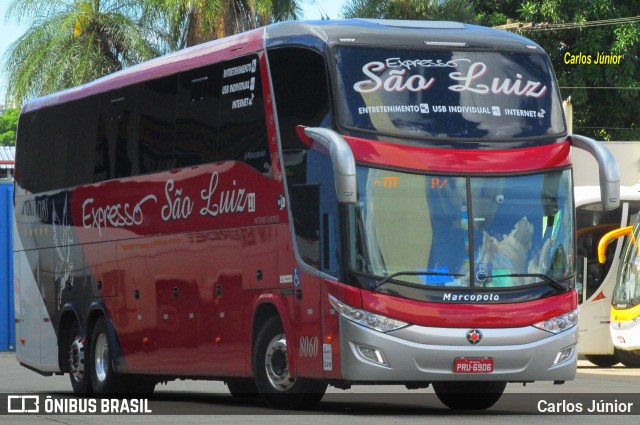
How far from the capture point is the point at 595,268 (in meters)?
30.4

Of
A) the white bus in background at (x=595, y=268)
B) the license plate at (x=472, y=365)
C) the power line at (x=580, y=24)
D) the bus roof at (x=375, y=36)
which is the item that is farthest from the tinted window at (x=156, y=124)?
the power line at (x=580, y=24)

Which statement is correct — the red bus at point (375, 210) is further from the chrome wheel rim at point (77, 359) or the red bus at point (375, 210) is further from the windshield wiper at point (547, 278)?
the chrome wheel rim at point (77, 359)

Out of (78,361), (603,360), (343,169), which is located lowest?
(603,360)

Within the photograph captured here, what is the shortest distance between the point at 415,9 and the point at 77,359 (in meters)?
25.7

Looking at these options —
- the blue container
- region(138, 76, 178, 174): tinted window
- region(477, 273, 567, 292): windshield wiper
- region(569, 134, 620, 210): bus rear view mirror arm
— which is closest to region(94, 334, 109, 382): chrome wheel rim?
region(138, 76, 178, 174): tinted window

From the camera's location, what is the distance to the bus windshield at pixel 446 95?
601 inches

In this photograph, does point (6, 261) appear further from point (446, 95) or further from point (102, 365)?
point (446, 95)

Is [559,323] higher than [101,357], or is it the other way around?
[559,323]

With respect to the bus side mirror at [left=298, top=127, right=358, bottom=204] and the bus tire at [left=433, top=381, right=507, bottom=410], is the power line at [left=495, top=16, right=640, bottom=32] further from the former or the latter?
the bus side mirror at [left=298, top=127, right=358, bottom=204]

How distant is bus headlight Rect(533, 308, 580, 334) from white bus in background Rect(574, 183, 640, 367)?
14.5m

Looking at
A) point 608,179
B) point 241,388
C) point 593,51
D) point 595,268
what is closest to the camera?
point 608,179

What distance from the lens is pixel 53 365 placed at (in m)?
21.8

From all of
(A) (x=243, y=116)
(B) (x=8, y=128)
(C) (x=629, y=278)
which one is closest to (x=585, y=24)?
(C) (x=629, y=278)

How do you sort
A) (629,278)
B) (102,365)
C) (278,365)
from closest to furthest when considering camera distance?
1. (278,365)
2. (102,365)
3. (629,278)
